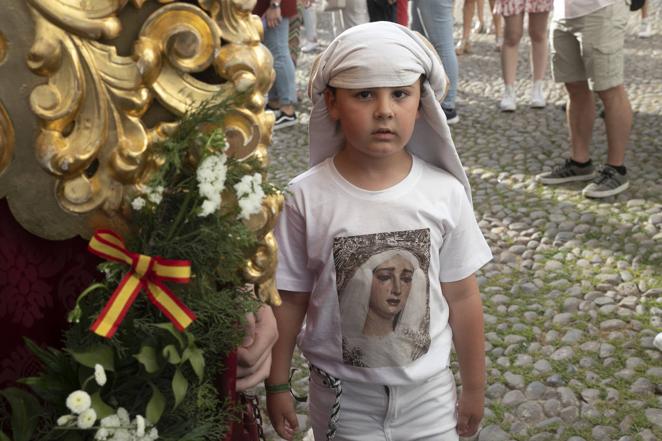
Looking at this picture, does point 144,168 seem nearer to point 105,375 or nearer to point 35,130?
point 35,130

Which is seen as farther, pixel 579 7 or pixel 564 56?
pixel 564 56

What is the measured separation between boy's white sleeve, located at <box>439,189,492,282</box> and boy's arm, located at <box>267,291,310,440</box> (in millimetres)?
360

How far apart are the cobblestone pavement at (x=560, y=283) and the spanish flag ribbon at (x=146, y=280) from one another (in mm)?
2190

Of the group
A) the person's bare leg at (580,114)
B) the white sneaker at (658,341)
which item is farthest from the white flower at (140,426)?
the person's bare leg at (580,114)

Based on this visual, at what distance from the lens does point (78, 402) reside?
114cm

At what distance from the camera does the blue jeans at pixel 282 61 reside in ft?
24.1

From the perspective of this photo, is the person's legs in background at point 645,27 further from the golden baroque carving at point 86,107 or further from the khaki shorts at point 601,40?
the golden baroque carving at point 86,107

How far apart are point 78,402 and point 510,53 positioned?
6.86 meters

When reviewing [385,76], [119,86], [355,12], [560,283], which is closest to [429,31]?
[355,12]

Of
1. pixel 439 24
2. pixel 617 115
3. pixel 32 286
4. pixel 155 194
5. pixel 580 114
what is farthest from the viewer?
pixel 439 24

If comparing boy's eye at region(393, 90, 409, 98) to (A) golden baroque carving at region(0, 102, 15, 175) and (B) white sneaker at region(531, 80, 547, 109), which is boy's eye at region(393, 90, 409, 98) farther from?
(B) white sneaker at region(531, 80, 547, 109)

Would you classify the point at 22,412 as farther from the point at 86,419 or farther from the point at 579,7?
the point at 579,7

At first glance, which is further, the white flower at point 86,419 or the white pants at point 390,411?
the white pants at point 390,411

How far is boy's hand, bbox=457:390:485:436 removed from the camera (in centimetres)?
Answer: 222
